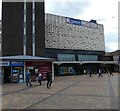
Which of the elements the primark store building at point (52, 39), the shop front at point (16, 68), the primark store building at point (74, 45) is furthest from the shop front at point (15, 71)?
the primark store building at point (74, 45)

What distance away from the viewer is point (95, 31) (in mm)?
72562

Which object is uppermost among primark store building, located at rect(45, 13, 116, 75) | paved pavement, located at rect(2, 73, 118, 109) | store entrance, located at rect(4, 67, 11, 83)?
primark store building, located at rect(45, 13, 116, 75)

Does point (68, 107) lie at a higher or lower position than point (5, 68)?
lower

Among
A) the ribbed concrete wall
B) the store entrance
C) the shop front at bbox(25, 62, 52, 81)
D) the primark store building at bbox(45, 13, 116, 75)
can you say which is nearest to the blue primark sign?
the primark store building at bbox(45, 13, 116, 75)

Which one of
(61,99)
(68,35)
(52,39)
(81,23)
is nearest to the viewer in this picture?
(61,99)

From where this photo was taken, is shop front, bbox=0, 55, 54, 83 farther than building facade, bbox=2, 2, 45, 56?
No

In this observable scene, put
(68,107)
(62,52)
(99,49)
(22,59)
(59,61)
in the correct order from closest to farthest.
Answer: (68,107), (22,59), (59,61), (62,52), (99,49)

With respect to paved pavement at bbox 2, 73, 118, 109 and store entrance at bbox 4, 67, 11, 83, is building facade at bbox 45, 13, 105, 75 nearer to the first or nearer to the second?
store entrance at bbox 4, 67, 11, 83

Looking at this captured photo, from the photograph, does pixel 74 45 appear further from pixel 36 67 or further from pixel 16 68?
pixel 16 68

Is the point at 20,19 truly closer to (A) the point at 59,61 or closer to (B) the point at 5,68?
(A) the point at 59,61

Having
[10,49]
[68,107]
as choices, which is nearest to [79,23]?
[10,49]

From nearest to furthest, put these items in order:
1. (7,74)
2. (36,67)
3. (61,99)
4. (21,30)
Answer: (61,99) → (7,74) → (36,67) → (21,30)

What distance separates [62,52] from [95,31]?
1830cm

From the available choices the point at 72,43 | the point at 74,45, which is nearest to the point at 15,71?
the point at 72,43
